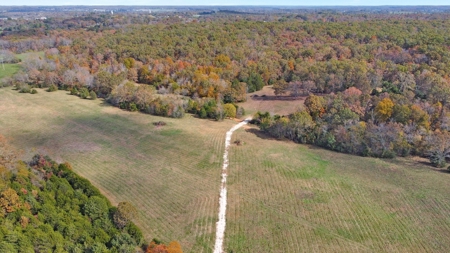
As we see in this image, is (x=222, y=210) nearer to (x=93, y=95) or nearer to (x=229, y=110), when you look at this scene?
(x=229, y=110)

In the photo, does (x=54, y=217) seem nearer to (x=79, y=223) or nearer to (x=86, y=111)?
(x=79, y=223)

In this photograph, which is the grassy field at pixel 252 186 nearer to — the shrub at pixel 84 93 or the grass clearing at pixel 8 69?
the shrub at pixel 84 93

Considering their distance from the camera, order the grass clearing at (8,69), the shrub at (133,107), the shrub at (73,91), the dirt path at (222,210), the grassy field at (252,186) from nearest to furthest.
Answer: the dirt path at (222,210) → the grassy field at (252,186) → the shrub at (133,107) → the shrub at (73,91) → the grass clearing at (8,69)

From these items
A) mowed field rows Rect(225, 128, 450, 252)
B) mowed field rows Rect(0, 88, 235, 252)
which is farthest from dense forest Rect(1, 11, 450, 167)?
mowed field rows Rect(0, 88, 235, 252)

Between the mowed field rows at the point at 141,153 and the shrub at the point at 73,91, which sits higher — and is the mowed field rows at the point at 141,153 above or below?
below

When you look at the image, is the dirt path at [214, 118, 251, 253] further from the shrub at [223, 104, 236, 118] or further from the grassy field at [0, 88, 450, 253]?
the shrub at [223, 104, 236, 118]

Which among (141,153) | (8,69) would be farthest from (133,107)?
(8,69)

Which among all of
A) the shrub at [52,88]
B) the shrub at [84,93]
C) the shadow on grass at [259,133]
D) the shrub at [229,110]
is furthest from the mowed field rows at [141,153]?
the shrub at [52,88]

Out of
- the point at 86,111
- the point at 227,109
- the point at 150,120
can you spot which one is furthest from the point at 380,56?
the point at 86,111
